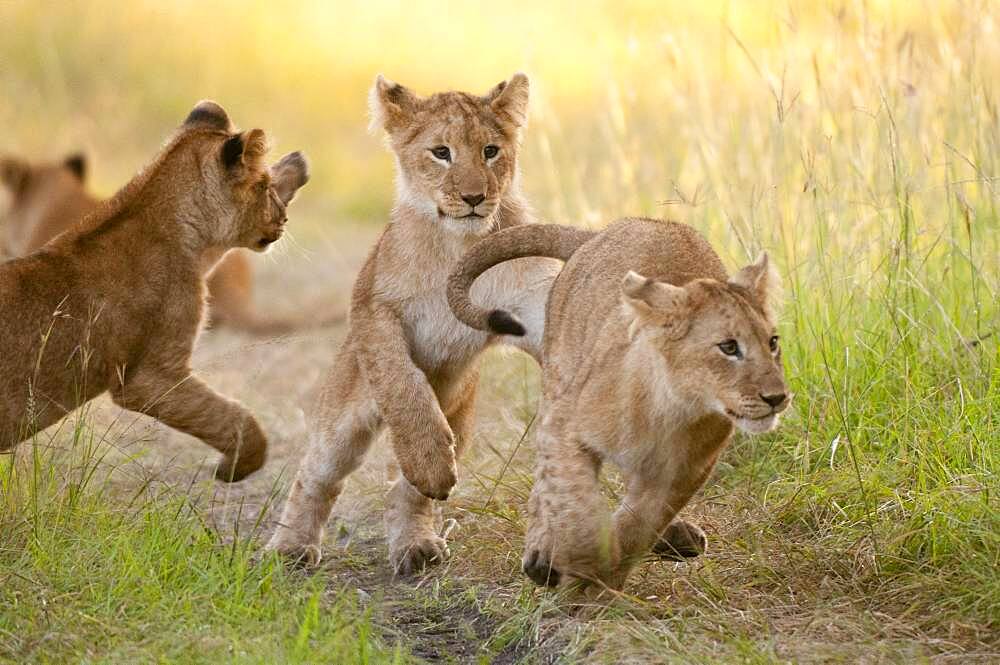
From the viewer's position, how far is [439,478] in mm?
4793

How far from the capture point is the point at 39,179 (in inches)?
354

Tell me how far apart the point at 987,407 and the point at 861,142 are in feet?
5.21

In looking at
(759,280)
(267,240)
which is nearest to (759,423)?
(759,280)

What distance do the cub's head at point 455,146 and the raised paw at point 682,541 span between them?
122 centimetres

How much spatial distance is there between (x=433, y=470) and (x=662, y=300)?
1.15 m

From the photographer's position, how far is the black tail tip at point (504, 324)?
15.4 ft

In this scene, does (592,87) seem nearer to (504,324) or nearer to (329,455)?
(329,455)

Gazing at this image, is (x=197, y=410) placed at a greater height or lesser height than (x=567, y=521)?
lesser

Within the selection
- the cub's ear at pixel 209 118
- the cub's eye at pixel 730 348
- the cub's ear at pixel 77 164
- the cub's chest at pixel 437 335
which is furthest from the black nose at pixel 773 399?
the cub's ear at pixel 77 164

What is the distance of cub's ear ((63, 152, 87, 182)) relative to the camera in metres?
9.03

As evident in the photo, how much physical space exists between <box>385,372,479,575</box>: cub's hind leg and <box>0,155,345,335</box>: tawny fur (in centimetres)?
375

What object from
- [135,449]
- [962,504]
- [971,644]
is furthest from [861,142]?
[135,449]

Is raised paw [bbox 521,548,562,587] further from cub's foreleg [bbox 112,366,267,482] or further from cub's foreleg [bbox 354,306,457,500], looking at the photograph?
cub's foreleg [bbox 112,366,267,482]

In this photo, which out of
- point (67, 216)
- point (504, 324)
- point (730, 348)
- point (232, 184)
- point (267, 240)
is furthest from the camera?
point (67, 216)
